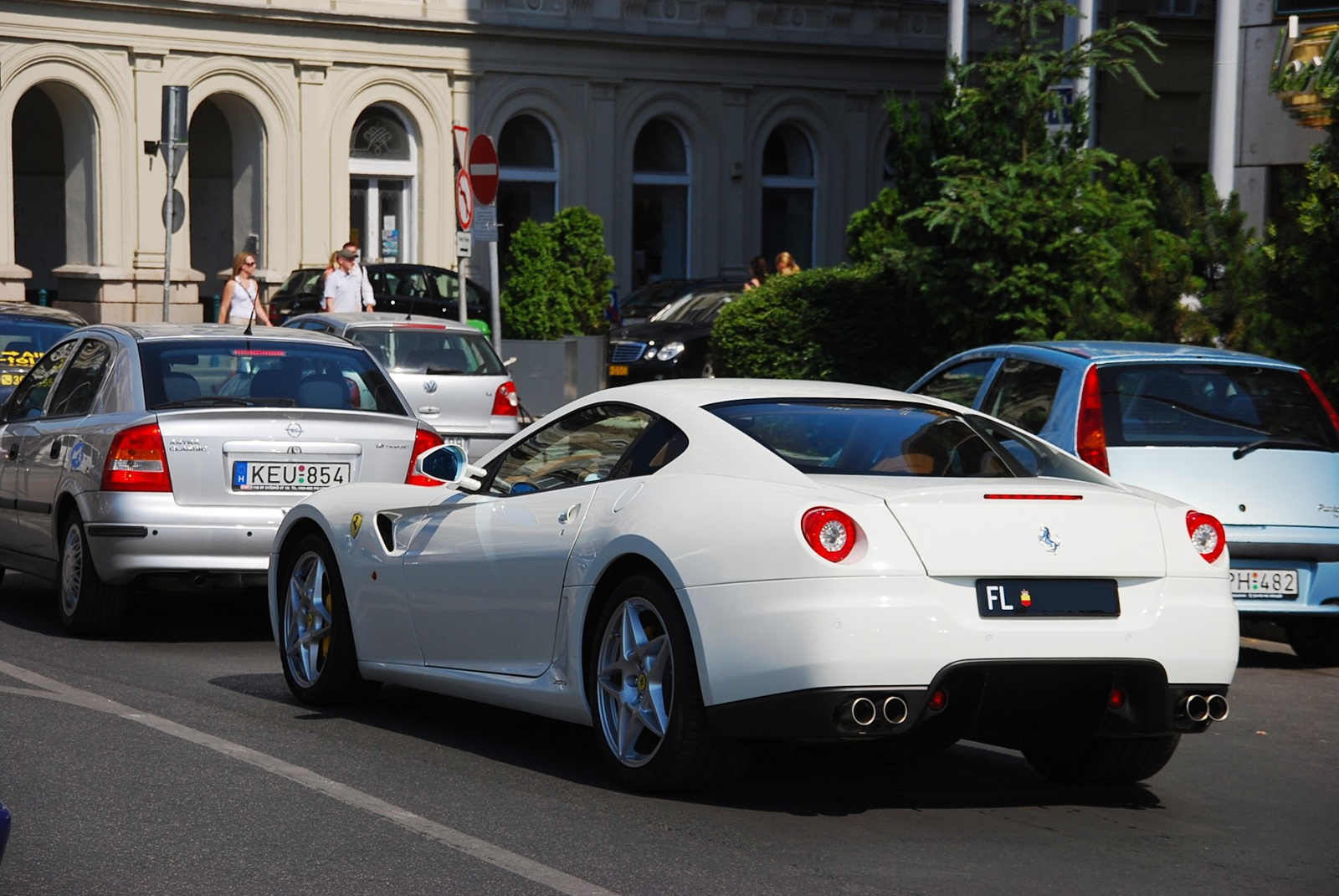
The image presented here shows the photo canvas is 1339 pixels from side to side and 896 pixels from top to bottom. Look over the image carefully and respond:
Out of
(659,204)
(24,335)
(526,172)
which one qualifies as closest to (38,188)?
(526,172)

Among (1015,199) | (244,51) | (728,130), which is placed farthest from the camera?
(728,130)

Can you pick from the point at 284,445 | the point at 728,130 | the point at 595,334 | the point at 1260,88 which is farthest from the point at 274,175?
the point at 284,445

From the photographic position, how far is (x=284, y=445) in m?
9.89

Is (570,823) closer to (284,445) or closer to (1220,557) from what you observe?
(1220,557)

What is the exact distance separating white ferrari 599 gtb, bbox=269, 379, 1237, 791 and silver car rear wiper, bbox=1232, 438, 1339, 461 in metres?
2.90

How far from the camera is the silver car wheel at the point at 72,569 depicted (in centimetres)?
1009

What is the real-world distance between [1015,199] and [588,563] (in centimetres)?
1146

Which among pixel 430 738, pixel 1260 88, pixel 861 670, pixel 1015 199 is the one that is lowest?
pixel 430 738

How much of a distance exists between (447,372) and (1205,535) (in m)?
12.2

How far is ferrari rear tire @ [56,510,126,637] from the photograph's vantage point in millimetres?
9969

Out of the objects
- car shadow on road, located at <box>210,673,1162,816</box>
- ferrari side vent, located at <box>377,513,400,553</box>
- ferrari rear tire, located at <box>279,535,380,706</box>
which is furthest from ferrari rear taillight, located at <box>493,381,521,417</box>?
ferrari side vent, located at <box>377,513,400,553</box>

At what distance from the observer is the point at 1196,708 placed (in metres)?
6.22

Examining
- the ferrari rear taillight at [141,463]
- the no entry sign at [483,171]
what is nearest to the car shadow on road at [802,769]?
the ferrari rear taillight at [141,463]

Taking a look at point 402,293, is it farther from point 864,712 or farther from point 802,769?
point 864,712
